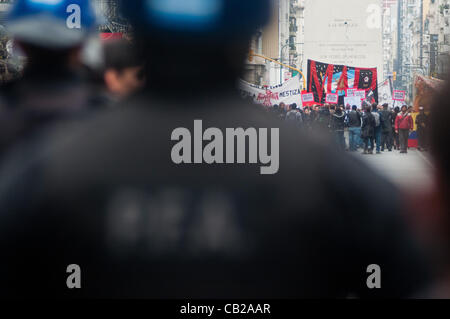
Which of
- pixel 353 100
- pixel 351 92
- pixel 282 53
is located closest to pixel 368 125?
pixel 353 100

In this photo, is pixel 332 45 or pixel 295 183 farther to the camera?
pixel 332 45

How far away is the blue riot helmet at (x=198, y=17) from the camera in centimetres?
105

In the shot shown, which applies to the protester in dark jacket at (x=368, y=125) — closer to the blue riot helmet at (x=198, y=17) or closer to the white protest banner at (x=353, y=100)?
the white protest banner at (x=353, y=100)

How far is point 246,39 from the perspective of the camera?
110 cm

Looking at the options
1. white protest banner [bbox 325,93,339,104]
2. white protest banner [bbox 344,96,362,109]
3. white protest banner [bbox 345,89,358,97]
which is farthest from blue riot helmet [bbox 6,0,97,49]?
white protest banner [bbox 345,89,358,97]

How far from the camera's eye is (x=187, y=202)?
1.09m

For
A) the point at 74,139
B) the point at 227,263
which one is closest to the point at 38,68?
the point at 74,139

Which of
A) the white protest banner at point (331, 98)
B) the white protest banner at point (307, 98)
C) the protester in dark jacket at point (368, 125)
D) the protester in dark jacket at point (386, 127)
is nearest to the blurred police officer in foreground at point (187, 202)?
the protester in dark jacket at point (368, 125)

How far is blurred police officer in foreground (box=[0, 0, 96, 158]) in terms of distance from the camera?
2.26 metres

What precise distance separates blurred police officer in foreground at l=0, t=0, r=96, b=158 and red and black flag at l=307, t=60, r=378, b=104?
22843 mm

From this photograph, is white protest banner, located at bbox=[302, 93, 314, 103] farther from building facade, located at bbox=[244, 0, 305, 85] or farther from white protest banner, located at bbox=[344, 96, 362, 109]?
white protest banner, located at bbox=[344, 96, 362, 109]

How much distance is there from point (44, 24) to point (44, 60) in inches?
6.7
